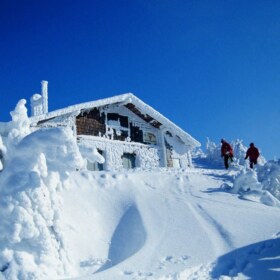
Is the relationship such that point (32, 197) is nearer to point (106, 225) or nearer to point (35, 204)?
point (35, 204)

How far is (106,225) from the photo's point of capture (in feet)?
33.1

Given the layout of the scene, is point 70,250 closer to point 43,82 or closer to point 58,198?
point 58,198

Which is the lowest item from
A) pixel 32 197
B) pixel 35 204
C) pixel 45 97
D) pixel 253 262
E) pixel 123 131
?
pixel 253 262

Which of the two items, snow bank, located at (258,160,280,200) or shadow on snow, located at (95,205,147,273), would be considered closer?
shadow on snow, located at (95,205,147,273)

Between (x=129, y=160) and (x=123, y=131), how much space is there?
1544 millimetres

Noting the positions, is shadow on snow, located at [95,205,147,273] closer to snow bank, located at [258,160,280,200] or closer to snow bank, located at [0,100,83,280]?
snow bank, located at [0,100,83,280]

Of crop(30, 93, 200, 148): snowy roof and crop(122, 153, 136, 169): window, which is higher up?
crop(30, 93, 200, 148): snowy roof

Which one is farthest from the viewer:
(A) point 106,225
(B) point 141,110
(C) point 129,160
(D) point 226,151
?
(B) point 141,110

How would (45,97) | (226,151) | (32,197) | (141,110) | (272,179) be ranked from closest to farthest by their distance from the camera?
(32,197) → (272,179) → (45,97) → (226,151) → (141,110)

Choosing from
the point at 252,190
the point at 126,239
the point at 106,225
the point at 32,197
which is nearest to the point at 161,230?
the point at 126,239

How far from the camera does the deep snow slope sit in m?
7.59

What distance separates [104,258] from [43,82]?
12069 millimetres

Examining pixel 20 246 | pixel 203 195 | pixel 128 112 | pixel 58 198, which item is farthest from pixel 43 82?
pixel 20 246

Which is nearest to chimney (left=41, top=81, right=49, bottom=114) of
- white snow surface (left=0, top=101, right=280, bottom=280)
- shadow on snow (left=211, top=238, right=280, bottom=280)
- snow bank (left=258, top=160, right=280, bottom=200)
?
white snow surface (left=0, top=101, right=280, bottom=280)
